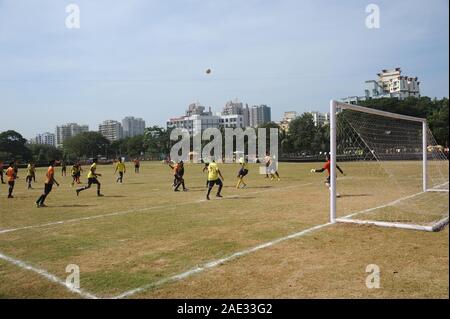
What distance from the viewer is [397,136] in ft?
57.8

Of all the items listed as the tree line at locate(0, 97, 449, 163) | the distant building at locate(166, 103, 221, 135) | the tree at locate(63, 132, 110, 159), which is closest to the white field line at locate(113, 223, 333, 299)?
the tree line at locate(0, 97, 449, 163)

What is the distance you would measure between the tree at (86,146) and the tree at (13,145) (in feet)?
55.5

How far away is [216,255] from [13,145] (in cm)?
10863

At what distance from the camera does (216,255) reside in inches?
287

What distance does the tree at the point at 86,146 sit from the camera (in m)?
121

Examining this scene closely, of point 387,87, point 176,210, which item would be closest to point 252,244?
point 176,210

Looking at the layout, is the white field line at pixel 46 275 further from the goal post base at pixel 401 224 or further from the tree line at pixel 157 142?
the tree line at pixel 157 142

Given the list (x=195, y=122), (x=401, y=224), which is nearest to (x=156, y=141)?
(x=195, y=122)

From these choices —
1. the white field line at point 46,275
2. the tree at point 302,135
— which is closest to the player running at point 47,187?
the white field line at point 46,275

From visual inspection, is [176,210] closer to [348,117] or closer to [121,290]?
[348,117]

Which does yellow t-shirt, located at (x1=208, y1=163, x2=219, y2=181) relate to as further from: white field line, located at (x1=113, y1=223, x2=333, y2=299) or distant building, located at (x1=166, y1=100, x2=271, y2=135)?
distant building, located at (x1=166, y1=100, x2=271, y2=135)

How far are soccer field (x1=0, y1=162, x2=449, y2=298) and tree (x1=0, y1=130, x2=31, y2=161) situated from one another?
98719 mm

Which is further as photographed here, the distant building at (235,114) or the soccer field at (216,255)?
the distant building at (235,114)

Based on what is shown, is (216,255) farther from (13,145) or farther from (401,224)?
(13,145)
